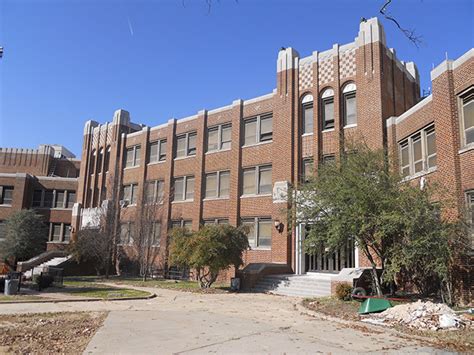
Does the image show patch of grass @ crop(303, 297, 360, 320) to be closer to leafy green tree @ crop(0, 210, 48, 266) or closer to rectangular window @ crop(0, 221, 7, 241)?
leafy green tree @ crop(0, 210, 48, 266)

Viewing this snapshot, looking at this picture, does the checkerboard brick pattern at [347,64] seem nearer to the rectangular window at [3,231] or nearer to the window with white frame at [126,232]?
the window with white frame at [126,232]

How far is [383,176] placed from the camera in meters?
13.6

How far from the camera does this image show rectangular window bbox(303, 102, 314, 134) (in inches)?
935

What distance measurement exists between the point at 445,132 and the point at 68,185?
3311 cm

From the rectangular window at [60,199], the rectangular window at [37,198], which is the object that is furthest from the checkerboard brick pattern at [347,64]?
the rectangular window at [37,198]

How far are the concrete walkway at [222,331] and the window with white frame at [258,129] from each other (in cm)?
1304

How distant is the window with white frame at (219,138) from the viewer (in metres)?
27.7

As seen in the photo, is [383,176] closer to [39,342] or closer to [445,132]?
[445,132]

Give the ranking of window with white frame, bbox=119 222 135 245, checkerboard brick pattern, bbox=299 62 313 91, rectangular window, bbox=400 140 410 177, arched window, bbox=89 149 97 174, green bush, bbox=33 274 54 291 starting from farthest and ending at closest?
arched window, bbox=89 149 97 174 → window with white frame, bbox=119 222 135 245 → checkerboard brick pattern, bbox=299 62 313 91 → rectangular window, bbox=400 140 410 177 → green bush, bbox=33 274 54 291

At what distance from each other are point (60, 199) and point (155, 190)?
13080 millimetres

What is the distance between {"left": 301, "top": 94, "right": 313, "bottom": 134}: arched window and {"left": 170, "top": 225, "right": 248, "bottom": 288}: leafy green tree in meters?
7.40

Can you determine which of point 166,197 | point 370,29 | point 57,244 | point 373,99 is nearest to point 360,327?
point 373,99

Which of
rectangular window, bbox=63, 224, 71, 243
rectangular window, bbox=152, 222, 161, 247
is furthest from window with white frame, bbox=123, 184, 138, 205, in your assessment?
rectangular window, bbox=63, 224, 71, 243

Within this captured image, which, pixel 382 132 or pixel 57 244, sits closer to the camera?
pixel 382 132
